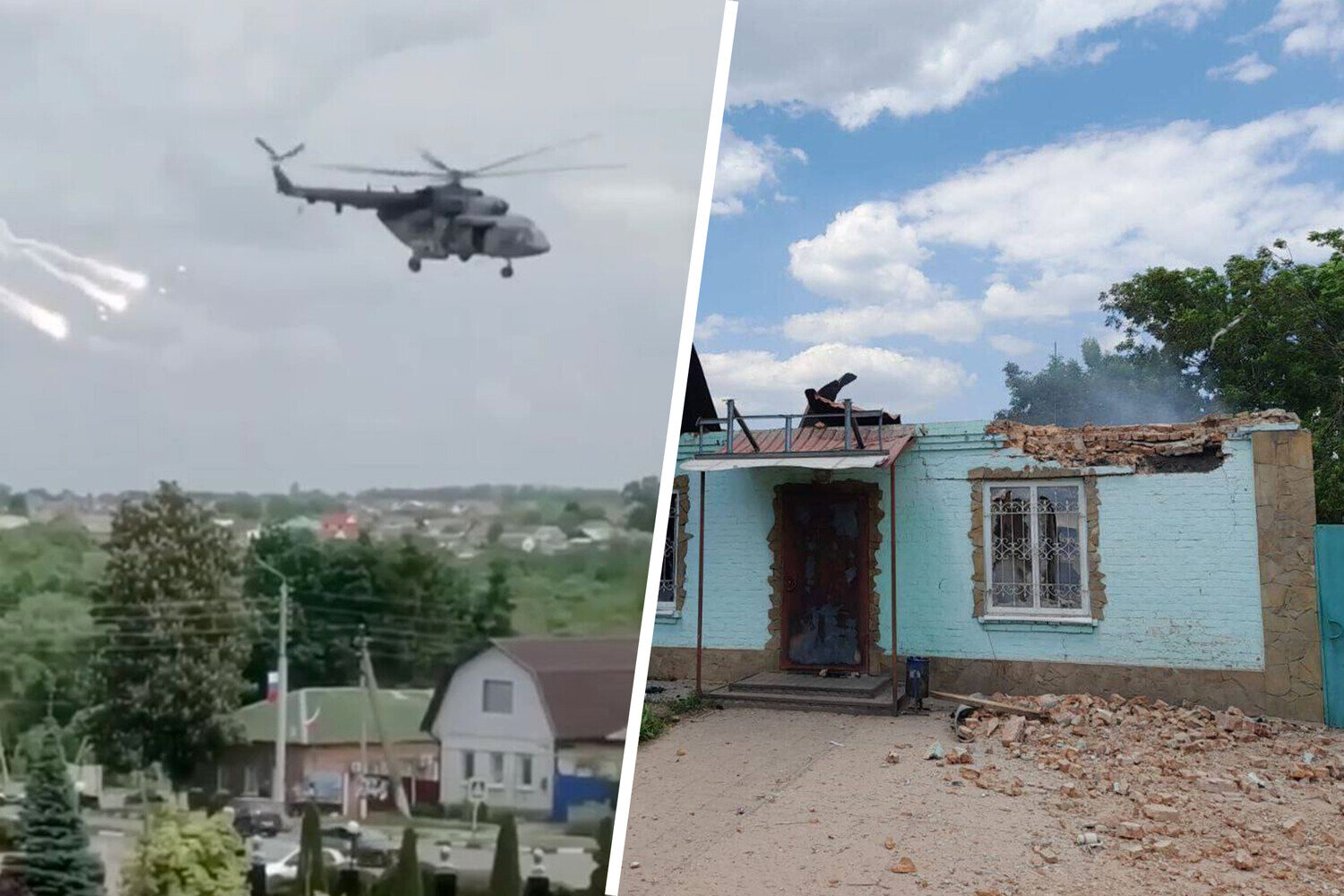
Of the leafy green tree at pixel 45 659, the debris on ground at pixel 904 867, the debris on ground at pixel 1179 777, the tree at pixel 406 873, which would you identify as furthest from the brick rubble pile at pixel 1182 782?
the leafy green tree at pixel 45 659

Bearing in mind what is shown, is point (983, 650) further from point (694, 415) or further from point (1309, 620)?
point (694, 415)

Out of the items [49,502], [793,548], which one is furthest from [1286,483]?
[49,502]

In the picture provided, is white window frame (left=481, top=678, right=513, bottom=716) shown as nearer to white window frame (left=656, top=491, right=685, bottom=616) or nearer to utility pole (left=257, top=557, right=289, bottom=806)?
utility pole (left=257, top=557, right=289, bottom=806)

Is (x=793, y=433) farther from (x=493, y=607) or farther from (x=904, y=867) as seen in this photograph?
(x=493, y=607)

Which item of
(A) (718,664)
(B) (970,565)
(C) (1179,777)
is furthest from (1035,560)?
(A) (718,664)

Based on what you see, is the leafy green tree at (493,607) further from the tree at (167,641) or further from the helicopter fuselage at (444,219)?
the helicopter fuselage at (444,219)
